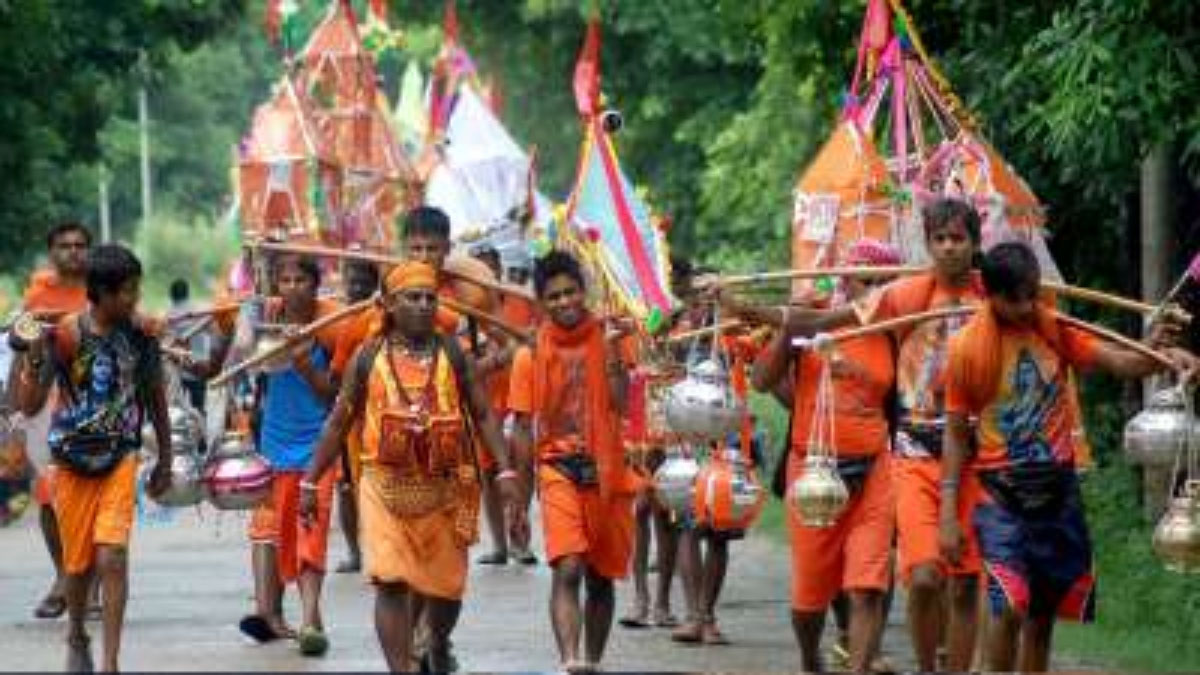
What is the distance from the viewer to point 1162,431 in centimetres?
1182

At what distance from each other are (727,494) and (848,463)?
0.81 metres

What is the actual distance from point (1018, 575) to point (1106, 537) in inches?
293

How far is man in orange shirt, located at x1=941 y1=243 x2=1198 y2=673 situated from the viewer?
36.6 feet

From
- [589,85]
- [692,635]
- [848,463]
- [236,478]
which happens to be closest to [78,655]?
[236,478]

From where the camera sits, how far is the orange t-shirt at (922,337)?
12062 mm

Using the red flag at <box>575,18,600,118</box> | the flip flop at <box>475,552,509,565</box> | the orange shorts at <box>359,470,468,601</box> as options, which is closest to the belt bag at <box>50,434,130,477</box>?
the orange shorts at <box>359,470,468,601</box>

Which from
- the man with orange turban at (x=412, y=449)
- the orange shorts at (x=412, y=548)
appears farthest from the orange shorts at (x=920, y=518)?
the orange shorts at (x=412, y=548)

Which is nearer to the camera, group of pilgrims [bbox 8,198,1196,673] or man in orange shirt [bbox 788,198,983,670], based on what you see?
group of pilgrims [bbox 8,198,1196,673]

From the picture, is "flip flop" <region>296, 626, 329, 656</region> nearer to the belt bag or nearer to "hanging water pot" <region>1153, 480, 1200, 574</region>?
the belt bag

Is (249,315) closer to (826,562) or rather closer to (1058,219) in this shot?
(826,562)

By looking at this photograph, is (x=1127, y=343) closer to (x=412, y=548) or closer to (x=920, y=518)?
(x=920, y=518)

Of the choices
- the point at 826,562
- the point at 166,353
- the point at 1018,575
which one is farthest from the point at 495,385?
the point at 1018,575

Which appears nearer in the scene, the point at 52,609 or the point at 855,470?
the point at 855,470

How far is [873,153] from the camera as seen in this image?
15.5 m
